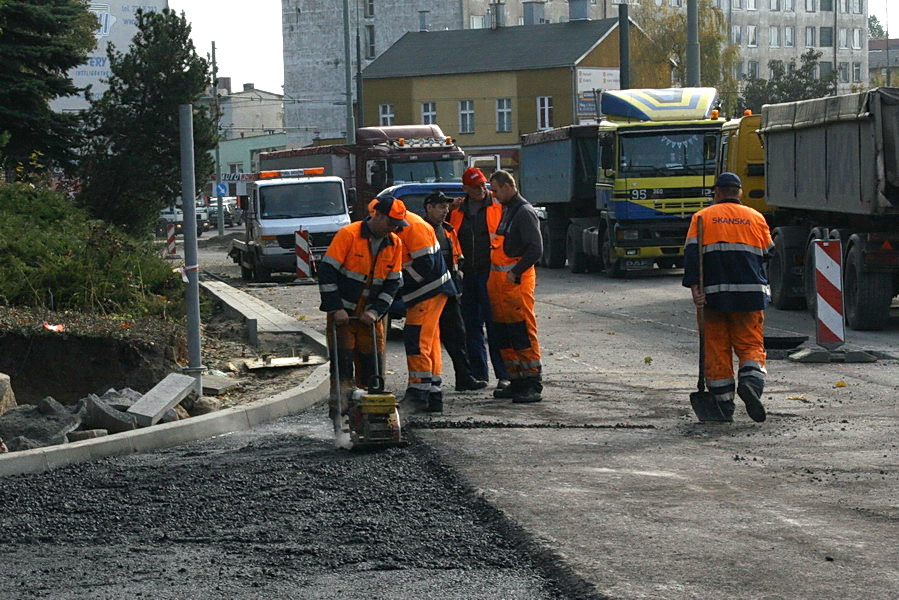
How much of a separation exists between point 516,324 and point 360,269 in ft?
5.69

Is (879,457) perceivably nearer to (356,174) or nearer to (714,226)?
(714,226)

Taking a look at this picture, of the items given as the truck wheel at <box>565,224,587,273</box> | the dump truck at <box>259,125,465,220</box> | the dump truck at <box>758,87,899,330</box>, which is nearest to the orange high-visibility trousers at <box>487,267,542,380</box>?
the dump truck at <box>758,87,899,330</box>

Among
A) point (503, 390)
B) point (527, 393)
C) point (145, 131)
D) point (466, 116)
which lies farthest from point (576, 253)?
point (466, 116)

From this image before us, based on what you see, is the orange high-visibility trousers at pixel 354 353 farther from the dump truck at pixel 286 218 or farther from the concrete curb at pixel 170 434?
the dump truck at pixel 286 218

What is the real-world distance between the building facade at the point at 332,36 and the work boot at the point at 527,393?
88830 millimetres

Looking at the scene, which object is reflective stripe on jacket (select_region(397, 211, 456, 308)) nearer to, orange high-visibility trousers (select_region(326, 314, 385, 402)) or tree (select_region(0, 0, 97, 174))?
orange high-visibility trousers (select_region(326, 314, 385, 402))

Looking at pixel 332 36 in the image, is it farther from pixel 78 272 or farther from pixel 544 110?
pixel 78 272

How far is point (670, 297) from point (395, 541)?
16421 millimetres

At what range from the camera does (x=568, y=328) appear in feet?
57.9

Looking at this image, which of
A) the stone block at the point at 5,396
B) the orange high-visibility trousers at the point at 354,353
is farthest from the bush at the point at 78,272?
the orange high-visibility trousers at the point at 354,353

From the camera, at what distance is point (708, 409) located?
10.0 meters

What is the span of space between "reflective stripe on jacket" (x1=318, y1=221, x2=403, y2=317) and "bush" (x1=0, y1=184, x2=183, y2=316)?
17.5 feet

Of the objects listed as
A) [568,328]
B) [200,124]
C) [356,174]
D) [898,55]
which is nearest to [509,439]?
[568,328]

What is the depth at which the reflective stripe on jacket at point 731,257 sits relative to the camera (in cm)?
1006
